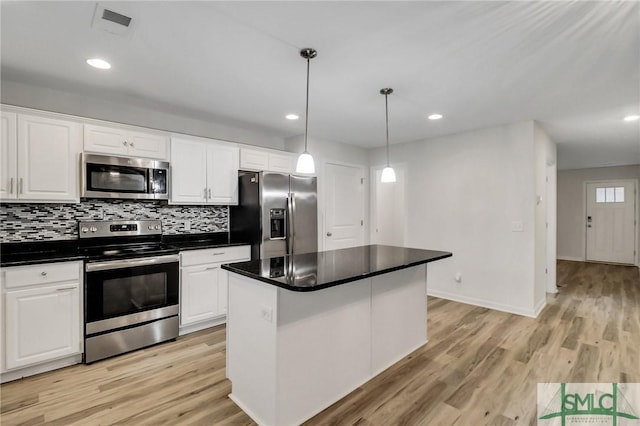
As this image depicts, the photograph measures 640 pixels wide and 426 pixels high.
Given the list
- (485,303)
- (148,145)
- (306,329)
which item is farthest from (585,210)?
(148,145)

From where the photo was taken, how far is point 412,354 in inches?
111

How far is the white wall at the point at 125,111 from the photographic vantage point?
2.75m

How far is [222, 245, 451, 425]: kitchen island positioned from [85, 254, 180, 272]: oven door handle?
1.19 m

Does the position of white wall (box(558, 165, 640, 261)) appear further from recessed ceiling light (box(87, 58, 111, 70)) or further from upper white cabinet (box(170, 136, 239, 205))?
recessed ceiling light (box(87, 58, 111, 70))

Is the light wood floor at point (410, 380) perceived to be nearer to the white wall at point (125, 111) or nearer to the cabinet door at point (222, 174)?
the cabinet door at point (222, 174)

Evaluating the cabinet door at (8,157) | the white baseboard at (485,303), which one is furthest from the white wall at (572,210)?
the cabinet door at (8,157)

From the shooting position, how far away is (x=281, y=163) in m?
4.27

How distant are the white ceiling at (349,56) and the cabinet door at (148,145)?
1.25 ft

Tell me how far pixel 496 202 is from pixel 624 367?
2.08m

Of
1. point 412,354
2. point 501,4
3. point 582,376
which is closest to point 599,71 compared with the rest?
point 501,4

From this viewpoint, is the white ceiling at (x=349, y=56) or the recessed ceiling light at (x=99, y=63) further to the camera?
the recessed ceiling light at (x=99, y=63)

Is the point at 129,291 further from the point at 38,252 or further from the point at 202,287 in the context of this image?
the point at 38,252

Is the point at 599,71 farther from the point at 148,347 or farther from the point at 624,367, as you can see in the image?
the point at 148,347

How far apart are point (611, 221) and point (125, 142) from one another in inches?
381
